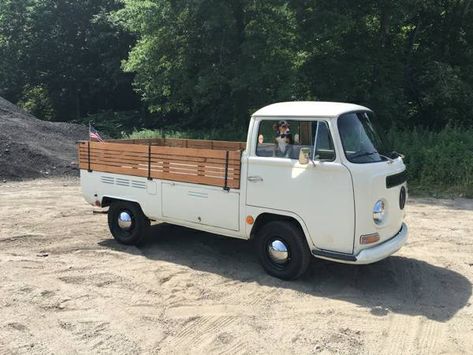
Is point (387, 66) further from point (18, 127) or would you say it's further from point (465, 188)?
point (18, 127)

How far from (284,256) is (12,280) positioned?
11.2 feet

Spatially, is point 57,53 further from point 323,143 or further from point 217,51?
point 323,143

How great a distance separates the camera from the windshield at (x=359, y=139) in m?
5.71

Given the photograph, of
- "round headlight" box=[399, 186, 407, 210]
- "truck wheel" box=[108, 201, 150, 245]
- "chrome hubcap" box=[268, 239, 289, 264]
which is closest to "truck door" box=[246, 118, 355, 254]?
"chrome hubcap" box=[268, 239, 289, 264]

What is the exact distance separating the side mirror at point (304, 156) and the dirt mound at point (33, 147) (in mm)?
11707

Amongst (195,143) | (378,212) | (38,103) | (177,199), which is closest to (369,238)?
(378,212)

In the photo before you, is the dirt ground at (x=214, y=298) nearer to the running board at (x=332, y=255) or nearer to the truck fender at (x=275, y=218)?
the running board at (x=332, y=255)

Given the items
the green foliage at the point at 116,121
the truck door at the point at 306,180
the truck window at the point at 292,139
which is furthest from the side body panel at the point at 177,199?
the green foliage at the point at 116,121

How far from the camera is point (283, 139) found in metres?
6.07

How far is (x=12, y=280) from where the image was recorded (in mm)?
6223

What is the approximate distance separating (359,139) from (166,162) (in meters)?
2.74

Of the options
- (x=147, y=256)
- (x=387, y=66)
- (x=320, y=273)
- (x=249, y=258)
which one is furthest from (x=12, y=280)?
(x=387, y=66)

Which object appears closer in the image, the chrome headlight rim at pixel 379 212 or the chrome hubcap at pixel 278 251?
the chrome headlight rim at pixel 379 212

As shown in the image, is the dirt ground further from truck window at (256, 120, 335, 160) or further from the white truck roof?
the white truck roof
